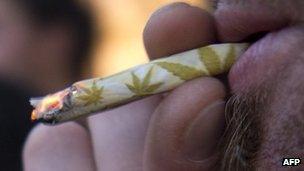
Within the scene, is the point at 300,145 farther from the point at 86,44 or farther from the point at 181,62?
the point at 86,44

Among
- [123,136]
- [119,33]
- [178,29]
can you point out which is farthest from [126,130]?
[119,33]

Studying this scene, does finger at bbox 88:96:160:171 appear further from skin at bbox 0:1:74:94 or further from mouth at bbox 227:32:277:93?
skin at bbox 0:1:74:94

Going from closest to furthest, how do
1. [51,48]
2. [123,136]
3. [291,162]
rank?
[291,162] → [123,136] → [51,48]

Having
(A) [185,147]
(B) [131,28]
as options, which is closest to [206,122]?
(A) [185,147]

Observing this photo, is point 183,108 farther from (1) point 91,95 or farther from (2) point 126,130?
(2) point 126,130

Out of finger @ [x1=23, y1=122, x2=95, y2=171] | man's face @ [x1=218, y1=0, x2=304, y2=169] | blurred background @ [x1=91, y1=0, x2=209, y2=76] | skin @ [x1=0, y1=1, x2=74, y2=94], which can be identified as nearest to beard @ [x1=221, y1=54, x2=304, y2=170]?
man's face @ [x1=218, y1=0, x2=304, y2=169]

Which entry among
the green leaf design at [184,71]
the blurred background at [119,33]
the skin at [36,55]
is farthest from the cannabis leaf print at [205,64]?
the skin at [36,55]
